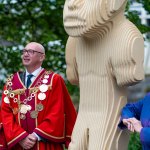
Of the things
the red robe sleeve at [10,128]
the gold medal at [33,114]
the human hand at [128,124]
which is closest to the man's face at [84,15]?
the human hand at [128,124]

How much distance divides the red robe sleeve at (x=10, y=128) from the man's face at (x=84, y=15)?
111 cm

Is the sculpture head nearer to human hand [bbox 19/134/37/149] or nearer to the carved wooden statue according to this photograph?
the carved wooden statue

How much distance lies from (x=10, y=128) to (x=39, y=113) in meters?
0.29

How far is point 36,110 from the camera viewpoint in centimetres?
638

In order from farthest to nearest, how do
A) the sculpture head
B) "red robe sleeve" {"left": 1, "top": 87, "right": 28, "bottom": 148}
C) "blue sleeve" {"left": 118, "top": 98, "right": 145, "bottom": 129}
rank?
"red robe sleeve" {"left": 1, "top": 87, "right": 28, "bottom": 148} < the sculpture head < "blue sleeve" {"left": 118, "top": 98, "right": 145, "bottom": 129}

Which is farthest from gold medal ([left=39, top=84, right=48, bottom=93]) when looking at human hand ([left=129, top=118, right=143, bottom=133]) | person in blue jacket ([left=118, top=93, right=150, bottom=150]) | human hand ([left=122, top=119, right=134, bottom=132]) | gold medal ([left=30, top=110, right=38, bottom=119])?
human hand ([left=129, top=118, right=143, bottom=133])

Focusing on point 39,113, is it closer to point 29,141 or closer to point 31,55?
point 29,141

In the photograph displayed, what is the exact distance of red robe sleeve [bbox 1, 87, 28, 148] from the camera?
6.31 metres

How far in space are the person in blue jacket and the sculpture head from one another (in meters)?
0.69

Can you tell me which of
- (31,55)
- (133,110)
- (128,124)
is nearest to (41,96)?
(31,55)

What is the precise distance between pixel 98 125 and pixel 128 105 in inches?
12.9

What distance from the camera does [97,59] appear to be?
18.7 ft

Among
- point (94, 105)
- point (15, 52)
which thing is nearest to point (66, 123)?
point (94, 105)

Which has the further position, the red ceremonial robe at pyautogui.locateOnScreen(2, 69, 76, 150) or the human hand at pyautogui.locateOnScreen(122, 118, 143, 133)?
the red ceremonial robe at pyautogui.locateOnScreen(2, 69, 76, 150)
